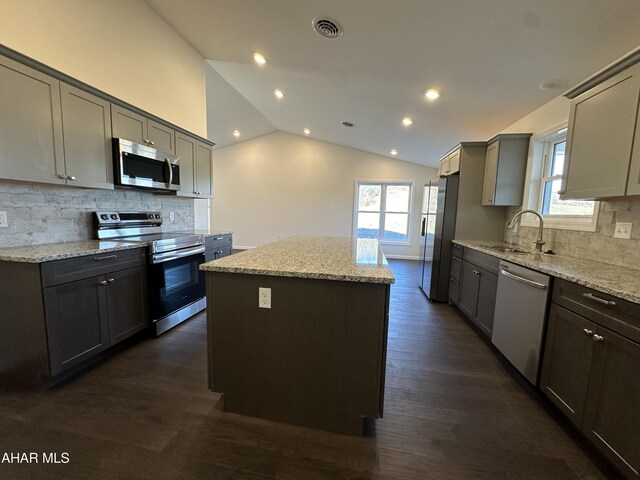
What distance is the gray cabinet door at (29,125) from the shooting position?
65.4 inches

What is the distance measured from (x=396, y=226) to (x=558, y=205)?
441 cm

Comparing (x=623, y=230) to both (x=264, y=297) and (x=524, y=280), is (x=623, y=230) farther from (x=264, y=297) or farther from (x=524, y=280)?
(x=264, y=297)

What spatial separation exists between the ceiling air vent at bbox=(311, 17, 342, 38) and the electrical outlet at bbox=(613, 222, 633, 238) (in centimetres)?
278

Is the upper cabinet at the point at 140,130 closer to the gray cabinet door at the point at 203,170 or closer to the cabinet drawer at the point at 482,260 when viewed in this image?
the gray cabinet door at the point at 203,170

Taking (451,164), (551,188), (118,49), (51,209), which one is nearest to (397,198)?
(451,164)

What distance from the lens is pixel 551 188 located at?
2.90 metres

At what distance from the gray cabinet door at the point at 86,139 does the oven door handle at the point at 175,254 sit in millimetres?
734

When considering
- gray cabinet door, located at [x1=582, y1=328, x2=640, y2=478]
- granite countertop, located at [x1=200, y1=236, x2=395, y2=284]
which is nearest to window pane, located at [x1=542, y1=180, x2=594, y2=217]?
gray cabinet door, located at [x1=582, y1=328, x2=640, y2=478]

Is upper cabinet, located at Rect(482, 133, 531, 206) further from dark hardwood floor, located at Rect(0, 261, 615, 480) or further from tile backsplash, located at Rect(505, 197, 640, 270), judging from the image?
dark hardwood floor, located at Rect(0, 261, 615, 480)

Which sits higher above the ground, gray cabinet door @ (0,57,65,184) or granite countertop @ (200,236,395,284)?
gray cabinet door @ (0,57,65,184)

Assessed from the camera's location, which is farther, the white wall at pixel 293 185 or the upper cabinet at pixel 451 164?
the white wall at pixel 293 185

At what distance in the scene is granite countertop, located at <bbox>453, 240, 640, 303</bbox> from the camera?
4.32 ft

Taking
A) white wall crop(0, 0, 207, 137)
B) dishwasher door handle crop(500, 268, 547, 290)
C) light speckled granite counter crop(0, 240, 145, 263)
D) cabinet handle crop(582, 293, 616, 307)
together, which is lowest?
dishwasher door handle crop(500, 268, 547, 290)

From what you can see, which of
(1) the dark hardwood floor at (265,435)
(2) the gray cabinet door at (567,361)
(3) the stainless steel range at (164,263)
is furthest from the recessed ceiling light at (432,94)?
(3) the stainless steel range at (164,263)
